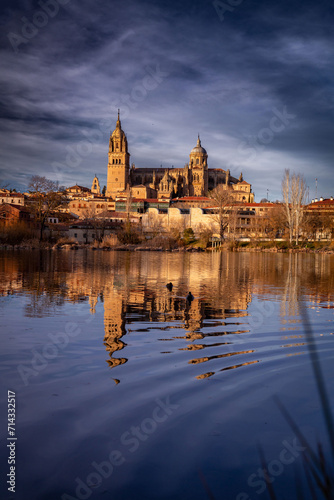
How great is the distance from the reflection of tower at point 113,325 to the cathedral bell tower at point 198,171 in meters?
110

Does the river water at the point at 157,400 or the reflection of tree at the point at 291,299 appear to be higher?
the reflection of tree at the point at 291,299

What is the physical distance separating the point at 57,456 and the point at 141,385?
1.47 meters

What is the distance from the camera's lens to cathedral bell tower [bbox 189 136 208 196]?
119850 millimetres

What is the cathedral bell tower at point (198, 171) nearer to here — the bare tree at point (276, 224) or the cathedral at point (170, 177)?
the cathedral at point (170, 177)

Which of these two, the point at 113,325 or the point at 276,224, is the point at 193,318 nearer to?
the point at 113,325

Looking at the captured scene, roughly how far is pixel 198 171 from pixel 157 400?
119820mm

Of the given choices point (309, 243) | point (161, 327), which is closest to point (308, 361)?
point (161, 327)

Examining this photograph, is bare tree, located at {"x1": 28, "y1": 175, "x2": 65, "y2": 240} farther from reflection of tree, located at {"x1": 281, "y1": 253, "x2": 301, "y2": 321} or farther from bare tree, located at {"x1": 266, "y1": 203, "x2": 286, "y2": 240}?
reflection of tree, located at {"x1": 281, "y1": 253, "x2": 301, "y2": 321}

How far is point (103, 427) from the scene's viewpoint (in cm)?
346

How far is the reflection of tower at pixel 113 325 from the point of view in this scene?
18.7 ft

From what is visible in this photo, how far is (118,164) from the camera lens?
122 metres

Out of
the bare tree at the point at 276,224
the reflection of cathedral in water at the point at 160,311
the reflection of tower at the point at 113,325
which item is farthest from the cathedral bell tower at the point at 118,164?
the reflection of tower at the point at 113,325

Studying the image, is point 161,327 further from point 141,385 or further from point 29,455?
point 29,455

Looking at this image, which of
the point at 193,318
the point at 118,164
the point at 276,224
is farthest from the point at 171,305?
the point at 118,164
